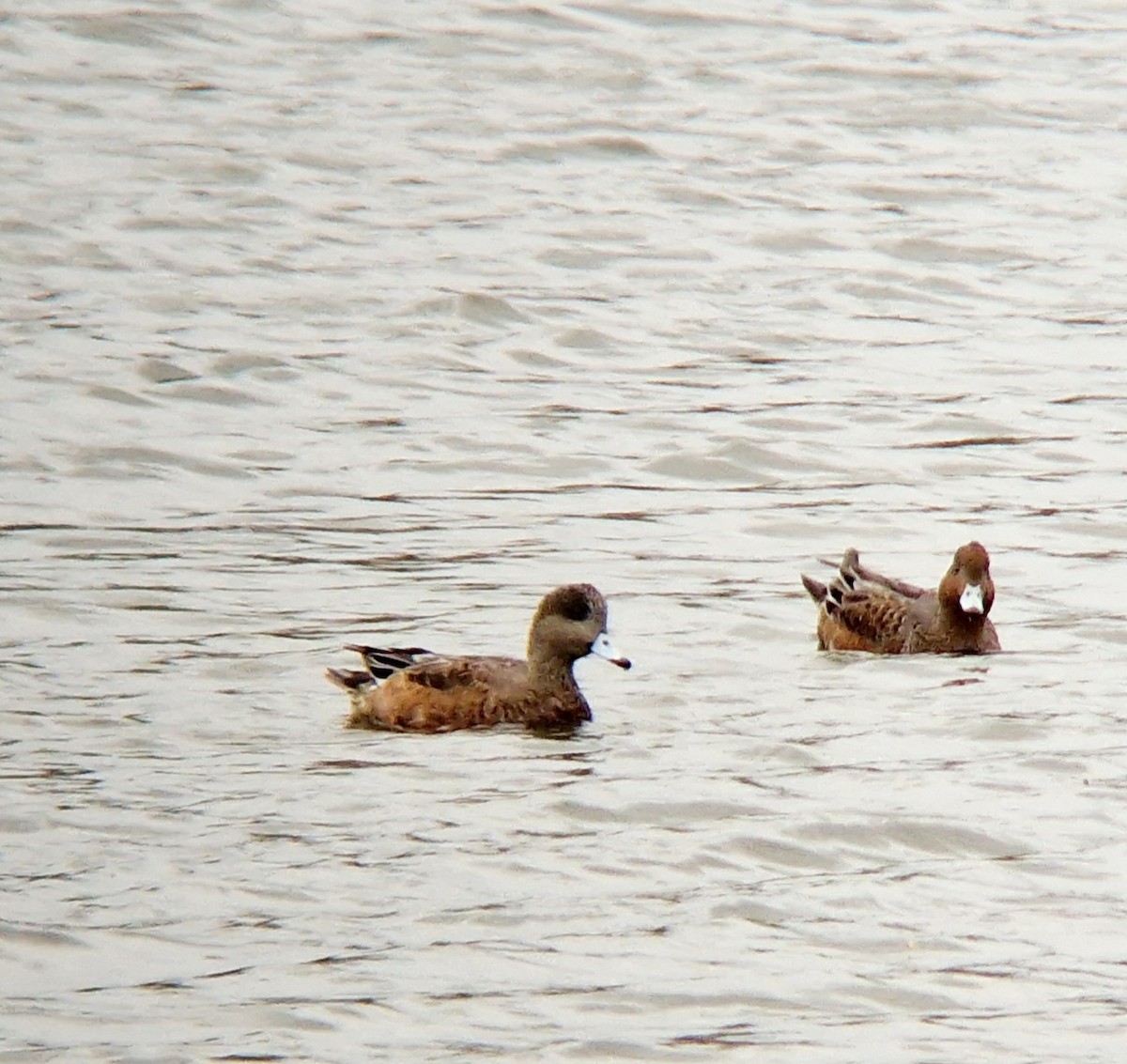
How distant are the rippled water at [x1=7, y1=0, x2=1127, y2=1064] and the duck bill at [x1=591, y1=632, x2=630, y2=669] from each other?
25 cm

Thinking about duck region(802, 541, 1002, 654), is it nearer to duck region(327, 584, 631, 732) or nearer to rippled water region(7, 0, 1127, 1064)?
rippled water region(7, 0, 1127, 1064)

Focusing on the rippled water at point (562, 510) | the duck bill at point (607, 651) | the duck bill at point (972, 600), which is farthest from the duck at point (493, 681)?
the duck bill at point (972, 600)

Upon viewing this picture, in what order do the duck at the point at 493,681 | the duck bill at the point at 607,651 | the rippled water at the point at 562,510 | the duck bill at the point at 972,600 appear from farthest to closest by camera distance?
the duck bill at the point at 972,600
the duck bill at the point at 607,651
the duck at the point at 493,681
the rippled water at the point at 562,510

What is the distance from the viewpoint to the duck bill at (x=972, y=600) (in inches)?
444

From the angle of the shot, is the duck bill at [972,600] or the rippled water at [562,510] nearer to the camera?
the rippled water at [562,510]

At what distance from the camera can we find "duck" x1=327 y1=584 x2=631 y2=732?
33.5 feet

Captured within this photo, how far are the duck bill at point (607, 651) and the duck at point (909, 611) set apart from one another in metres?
1.30

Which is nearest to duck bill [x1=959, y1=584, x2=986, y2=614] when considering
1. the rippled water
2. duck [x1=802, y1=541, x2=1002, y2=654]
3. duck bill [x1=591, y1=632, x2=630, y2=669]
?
duck [x1=802, y1=541, x2=1002, y2=654]

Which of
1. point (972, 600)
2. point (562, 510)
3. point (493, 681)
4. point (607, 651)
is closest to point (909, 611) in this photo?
point (972, 600)

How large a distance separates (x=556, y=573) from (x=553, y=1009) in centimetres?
511

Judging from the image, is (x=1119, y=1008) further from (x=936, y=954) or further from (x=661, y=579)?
(x=661, y=579)

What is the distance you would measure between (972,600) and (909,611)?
1.63 feet

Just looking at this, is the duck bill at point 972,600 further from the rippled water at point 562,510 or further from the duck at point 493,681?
the duck at point 493,681

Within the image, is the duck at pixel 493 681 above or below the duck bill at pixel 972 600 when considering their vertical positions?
below
